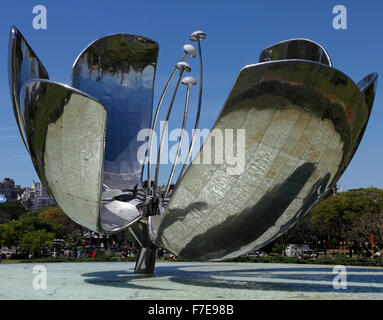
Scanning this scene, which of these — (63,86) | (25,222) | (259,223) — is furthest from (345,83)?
(25,222)

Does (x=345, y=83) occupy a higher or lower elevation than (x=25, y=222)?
higher

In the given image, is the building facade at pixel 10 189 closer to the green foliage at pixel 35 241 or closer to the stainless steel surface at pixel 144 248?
the green foliage at pixel 35 241

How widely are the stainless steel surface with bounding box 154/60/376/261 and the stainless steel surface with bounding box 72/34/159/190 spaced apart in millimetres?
4219

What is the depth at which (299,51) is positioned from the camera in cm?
1144

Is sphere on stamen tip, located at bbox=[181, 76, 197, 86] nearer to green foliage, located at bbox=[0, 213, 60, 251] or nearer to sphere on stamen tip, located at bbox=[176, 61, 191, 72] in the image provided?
sphere on stamen tip, located at bbox=[176, 61, 191, 72]

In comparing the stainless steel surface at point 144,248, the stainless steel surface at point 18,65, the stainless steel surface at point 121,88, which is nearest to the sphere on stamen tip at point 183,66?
the stainless steel surface at point 121,88

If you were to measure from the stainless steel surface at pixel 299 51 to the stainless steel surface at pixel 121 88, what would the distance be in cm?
461

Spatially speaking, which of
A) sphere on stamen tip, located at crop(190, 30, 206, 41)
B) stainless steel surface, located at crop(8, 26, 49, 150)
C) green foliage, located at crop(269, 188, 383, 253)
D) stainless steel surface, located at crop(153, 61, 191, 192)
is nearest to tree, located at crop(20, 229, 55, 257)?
stainless steel surface, located at crop(153, 61, 191, 192)

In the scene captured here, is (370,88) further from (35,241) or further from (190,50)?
(35,241)

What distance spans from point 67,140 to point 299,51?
587 cm

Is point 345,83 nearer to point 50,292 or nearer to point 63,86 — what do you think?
point 63,86

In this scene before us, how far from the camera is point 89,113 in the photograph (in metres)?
8.84

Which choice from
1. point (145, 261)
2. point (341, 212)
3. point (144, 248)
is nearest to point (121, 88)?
point (144, 248)

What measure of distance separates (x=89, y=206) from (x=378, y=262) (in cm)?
1804
